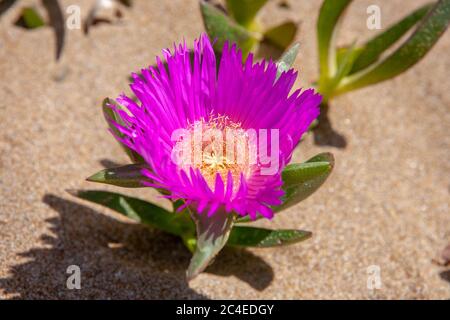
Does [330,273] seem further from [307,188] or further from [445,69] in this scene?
[445,69]

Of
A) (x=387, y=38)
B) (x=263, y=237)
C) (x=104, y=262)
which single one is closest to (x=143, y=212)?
(x=104, y=262)

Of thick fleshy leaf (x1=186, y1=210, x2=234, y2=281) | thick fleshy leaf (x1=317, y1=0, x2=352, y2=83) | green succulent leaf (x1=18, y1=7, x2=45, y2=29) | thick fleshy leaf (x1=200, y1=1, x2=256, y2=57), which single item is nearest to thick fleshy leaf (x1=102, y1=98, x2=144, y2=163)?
thick fleshy leaf (x1=186, y1=210, x2=234, y2=281)

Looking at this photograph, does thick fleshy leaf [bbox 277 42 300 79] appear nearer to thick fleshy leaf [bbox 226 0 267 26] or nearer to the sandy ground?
the sandy ground

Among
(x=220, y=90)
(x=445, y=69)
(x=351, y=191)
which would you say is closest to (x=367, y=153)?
(x=351, y=191)

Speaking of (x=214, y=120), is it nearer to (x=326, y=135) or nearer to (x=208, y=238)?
(x=208, y=238)

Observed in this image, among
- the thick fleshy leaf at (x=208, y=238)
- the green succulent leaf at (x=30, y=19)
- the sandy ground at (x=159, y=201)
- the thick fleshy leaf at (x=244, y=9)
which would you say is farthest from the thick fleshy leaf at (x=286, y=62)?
the green succulent leaf at (x=30, y=19)

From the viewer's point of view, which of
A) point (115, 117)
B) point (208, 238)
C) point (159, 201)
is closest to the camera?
point (208, 238)
